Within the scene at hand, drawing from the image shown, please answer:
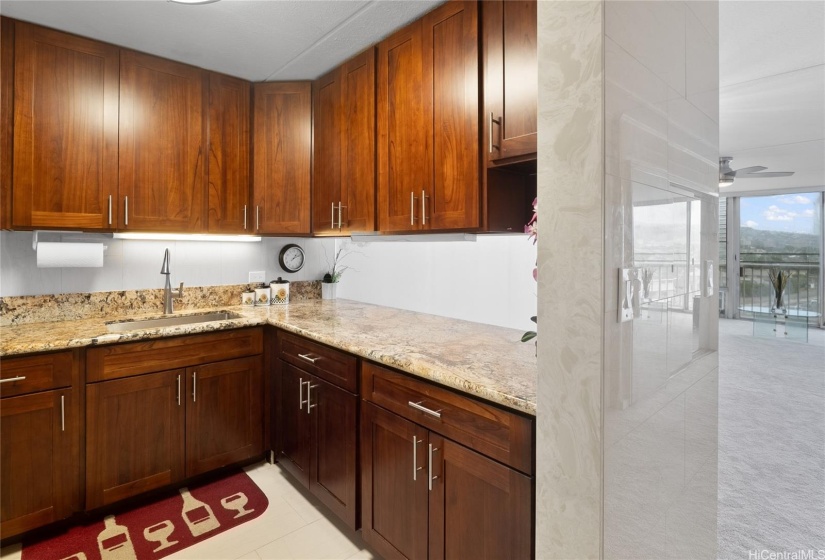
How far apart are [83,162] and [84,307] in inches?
34.2

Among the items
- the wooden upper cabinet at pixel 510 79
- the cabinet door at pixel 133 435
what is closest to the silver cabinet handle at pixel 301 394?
the cabinet door at pixel 133 435

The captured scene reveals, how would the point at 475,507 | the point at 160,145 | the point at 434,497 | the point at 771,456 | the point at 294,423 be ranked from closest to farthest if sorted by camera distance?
the point at 475,507 < the point at 434,497 < the point at 294,423 < the point at 160,145 < the point at 771,456

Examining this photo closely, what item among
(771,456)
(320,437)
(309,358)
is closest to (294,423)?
(320,437)

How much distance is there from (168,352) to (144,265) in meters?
0.80

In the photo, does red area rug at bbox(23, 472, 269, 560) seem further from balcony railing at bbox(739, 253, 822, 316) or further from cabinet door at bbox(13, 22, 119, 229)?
balcony railing at bbox(739, 253, 822, 316)

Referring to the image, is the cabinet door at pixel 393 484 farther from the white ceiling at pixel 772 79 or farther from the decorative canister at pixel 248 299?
the white ceiling at pixel 772 79

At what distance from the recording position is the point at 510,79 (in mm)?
1604

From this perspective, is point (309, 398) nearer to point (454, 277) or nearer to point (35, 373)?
point (454, 277)

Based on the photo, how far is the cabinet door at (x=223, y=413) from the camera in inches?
91.8

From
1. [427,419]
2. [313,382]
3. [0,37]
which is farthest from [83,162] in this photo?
[427,419]

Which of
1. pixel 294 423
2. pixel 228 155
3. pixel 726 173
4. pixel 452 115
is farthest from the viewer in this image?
pixel 726 173

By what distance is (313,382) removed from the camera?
2131 mm

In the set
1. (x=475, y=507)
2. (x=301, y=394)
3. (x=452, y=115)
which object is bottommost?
(x=475, y=507)

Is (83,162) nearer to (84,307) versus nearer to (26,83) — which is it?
(26,83)
